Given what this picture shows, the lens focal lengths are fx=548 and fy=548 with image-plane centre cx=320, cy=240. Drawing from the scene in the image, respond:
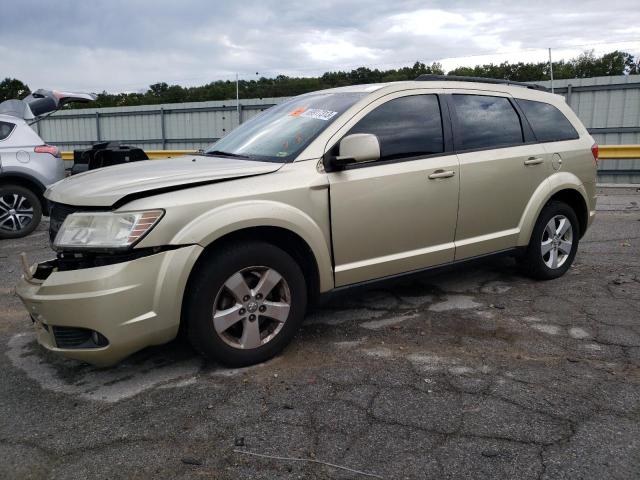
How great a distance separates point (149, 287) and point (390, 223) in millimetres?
1632

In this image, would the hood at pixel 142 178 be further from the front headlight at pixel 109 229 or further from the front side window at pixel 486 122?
the front side window at pixel 486 122

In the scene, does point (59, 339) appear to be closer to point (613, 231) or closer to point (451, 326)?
point (451, 326)

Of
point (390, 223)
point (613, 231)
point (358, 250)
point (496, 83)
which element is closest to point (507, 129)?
point (496, 83)

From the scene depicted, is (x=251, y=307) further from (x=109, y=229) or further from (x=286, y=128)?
(x=286, y=128)

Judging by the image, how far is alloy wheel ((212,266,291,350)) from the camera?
10.1 feet

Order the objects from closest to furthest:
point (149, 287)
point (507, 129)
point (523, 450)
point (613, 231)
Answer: point (523, 450) → point (149, 287) → point (507, 129) → point (613, 231)

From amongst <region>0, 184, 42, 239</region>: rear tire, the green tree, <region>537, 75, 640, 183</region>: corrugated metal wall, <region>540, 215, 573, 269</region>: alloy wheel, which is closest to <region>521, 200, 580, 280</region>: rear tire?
<region>540, 215, 573, 269</region>: alloy wheel

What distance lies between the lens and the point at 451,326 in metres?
3.87

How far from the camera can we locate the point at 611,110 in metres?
12.9

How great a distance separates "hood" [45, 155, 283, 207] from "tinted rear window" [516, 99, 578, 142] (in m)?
2.49

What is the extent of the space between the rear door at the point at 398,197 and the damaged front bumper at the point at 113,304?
105 centimetres

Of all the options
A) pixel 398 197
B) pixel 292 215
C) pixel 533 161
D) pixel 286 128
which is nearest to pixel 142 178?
pixel 292 215

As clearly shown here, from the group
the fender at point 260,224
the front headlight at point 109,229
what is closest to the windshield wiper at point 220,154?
the fender at point 260,224

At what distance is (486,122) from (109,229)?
297 cm
